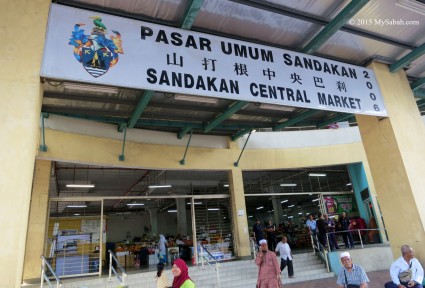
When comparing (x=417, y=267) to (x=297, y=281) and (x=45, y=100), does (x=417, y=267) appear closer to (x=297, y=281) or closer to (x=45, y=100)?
(x=297, y=281)

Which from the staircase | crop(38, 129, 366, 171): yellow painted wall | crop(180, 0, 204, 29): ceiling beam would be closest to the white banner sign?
crop(180, 0, 204, 29): ceiling beam

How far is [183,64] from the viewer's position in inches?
169

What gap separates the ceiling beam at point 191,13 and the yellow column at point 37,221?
267 inches

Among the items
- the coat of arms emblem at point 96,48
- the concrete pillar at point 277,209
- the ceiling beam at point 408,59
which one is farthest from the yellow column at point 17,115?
the concrete pillar at point 277,209

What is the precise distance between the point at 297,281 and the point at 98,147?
279 inches

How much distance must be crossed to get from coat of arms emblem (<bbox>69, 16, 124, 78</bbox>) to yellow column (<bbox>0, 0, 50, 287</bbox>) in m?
0.39

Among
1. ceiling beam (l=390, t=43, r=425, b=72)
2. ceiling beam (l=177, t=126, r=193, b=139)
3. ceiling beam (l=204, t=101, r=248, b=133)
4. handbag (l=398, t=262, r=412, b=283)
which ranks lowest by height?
handbag (l=398, t=262, r=412, b=283)

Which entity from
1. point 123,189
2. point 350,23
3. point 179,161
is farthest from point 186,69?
point 123,189

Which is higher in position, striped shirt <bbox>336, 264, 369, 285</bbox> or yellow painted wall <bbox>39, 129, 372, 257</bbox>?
yellow painted wall <bbox>39, 129, 372, 257</bbox>

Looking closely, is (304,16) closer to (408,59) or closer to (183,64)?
(183,64)

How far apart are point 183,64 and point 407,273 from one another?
447 centimetres

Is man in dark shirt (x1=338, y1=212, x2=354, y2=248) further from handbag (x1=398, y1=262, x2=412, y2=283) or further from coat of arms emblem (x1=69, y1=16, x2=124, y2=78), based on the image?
coat of arms emblem (x1=69, y1=16, x2=124, y2=78)

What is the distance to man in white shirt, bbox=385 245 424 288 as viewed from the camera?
4.47 m

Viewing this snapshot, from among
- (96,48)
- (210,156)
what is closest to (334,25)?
(96,48)
